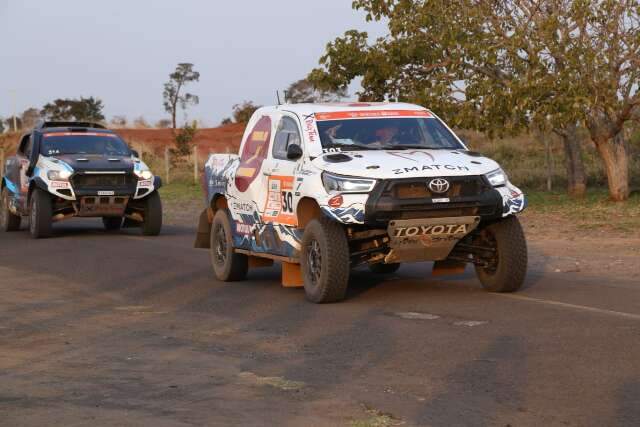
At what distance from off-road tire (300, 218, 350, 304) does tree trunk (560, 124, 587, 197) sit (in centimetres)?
1718

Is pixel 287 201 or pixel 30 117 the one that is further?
pixel 30 117

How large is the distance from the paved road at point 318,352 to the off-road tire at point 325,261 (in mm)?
181

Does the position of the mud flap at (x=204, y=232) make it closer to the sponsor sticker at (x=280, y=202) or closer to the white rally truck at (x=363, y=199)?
the white rally truck at (x=363, y=199)

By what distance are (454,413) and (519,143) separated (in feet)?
134

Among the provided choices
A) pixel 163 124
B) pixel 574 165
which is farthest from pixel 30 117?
pixel 574 165

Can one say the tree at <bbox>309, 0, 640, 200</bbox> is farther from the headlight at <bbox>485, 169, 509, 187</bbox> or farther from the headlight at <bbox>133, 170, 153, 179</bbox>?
the headlight at <bbox>485, 169, 509, 187</bbox>

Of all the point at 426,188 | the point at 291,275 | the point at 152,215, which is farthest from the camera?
the point at 152,215

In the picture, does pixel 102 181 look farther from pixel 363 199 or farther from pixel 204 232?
pixel 363 199

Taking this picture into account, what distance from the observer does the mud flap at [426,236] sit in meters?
10.9

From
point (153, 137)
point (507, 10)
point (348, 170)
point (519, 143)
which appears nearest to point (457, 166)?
point (348, 170)

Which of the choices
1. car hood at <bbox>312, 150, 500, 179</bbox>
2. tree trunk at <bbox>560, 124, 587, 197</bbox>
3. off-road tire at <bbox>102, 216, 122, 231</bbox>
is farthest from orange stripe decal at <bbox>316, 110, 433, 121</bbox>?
tree trunk at <bbox>560, 124, 587, 197</bbox>

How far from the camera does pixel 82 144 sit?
21500mm

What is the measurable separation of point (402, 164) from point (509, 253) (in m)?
1.36

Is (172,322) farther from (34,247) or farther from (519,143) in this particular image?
(519,143)
